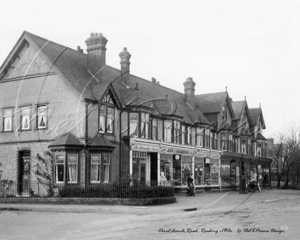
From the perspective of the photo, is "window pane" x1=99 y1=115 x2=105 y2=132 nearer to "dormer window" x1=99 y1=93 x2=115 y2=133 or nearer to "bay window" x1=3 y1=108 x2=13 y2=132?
"dormer window" x1=99 y1=93 x2=115 y2=133

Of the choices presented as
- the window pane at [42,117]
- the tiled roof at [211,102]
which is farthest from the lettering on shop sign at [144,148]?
the tiled roof at [211,102]

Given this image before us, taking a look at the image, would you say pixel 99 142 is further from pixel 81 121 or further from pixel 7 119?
pixel 7 119

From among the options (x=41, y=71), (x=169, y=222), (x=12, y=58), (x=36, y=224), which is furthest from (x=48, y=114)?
(x=169, y=222)

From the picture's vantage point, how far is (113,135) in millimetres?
28562

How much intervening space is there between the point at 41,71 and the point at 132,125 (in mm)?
7142

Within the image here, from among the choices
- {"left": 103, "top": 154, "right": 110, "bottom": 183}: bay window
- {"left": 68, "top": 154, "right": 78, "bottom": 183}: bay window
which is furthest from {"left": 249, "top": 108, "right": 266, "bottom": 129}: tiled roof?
{"left": 68, "top": 154, "right": 78, "bottom": 183}: bay window

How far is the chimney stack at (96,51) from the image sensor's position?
1184 inches

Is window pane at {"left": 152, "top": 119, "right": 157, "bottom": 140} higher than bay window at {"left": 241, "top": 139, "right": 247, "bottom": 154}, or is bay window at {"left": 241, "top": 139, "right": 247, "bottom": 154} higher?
window pane at {"left": 152, "top": 119, "right": 157, "bottom": 140}

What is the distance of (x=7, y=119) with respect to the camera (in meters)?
29.3

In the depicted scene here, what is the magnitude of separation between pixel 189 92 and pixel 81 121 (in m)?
18.6

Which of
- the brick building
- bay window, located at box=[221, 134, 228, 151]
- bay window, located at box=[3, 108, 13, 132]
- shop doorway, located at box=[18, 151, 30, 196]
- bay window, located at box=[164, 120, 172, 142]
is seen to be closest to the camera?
the brick building

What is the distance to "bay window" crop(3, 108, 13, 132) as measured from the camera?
95.5 ft

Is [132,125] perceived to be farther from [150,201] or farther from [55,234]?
[55,234]

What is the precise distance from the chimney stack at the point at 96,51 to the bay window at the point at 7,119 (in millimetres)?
6197
